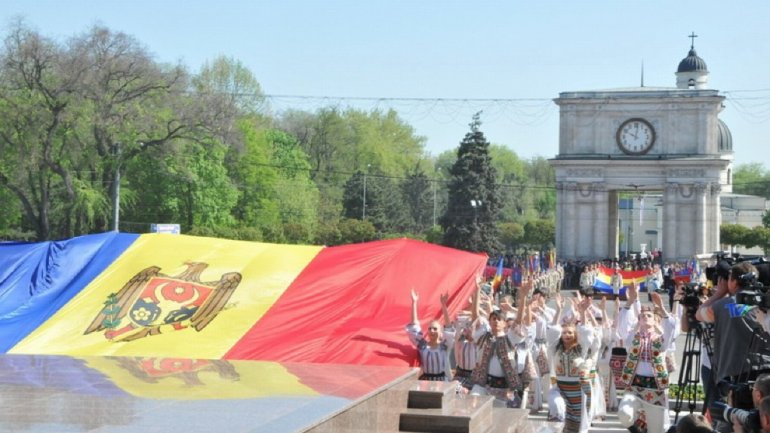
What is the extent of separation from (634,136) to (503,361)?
5685 centimetres

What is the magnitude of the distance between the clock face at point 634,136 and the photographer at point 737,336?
60.8 meters

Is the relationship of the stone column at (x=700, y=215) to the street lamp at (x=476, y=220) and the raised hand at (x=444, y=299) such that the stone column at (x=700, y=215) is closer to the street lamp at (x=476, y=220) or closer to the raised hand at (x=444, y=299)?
the street lamp at (x=476, y=220)

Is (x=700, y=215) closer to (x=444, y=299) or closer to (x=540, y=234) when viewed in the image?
(x=540, y=234)

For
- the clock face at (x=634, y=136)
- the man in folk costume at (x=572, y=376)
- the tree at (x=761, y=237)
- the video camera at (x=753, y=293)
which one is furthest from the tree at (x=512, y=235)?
the video camera at (x=753, y=293)

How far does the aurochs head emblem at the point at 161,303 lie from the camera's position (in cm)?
1678

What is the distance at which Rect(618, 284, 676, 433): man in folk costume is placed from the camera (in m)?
15.5

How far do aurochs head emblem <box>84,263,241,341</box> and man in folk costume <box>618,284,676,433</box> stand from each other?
17.7ft

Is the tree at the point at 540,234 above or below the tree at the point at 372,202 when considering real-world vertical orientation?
below

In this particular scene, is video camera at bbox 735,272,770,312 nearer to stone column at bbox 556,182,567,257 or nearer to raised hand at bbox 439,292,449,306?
raised hand at bbox 439,292,449,306

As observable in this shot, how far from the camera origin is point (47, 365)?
13.4m

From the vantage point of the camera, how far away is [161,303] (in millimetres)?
17250

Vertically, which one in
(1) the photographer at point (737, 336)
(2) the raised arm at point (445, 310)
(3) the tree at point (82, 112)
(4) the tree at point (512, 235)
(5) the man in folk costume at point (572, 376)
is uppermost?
(3) the tree at point (82, 112)

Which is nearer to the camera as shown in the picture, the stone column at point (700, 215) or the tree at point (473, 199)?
the stone column at point (700, 215)

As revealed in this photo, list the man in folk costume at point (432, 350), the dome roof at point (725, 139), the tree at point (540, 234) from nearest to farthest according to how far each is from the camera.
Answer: the man in folk costume at point (432, 350) < the dome roof at point (725, 139) < the tree at point (540, 234)
